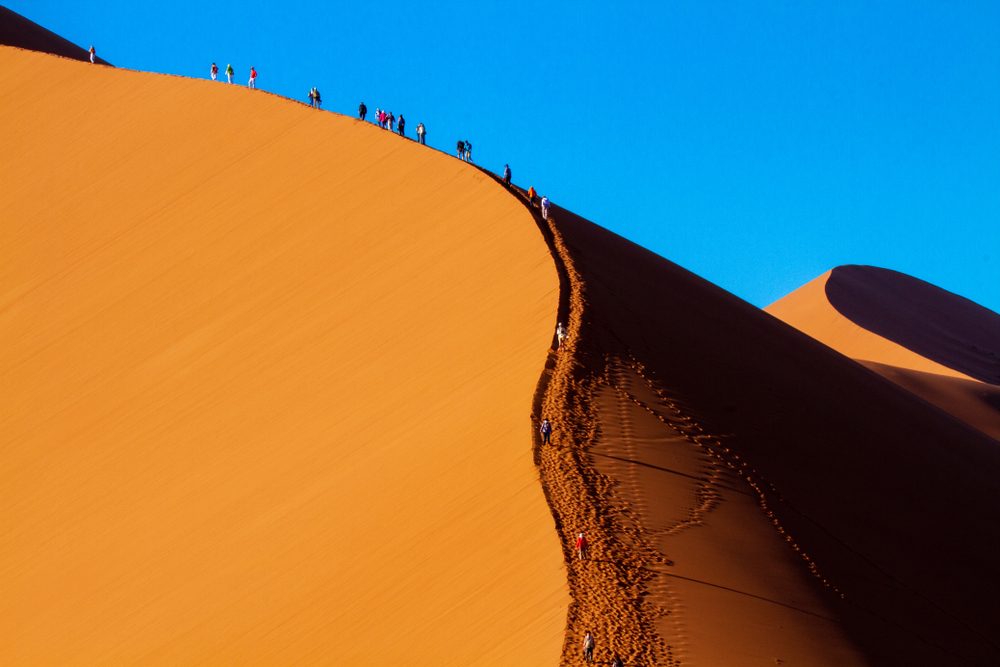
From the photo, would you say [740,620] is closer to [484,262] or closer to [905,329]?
[484,262]

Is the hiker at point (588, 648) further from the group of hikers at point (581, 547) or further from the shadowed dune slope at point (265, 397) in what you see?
the shadowed dune slope at point (265, 397)

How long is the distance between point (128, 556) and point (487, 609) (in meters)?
5.83

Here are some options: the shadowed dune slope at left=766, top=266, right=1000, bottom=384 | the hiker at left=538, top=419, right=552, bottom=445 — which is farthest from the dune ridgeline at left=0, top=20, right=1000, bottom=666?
the shadowed dune slope at left=766, top=266, right=1000, bottom=384

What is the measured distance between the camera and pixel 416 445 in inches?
692

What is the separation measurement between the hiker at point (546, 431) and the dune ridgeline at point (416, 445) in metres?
0.15

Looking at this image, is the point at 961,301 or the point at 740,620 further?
the point at 961,301

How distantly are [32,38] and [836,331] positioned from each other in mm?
30762

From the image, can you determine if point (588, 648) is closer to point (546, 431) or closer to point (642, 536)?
point (642, 536)

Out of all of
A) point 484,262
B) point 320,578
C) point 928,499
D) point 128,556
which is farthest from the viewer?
point 484,262

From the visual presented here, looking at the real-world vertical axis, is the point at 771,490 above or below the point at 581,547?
above

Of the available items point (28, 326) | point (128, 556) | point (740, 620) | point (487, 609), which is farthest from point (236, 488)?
point (28, 326)

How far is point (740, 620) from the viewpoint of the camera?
13625 millimetres

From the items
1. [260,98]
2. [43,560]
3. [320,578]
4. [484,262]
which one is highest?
[260,98]

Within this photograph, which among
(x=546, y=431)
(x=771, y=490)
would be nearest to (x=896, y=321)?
(x=771, y=490)
